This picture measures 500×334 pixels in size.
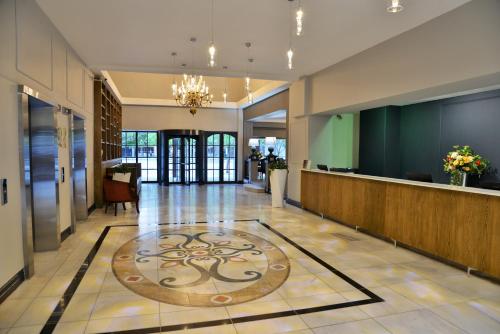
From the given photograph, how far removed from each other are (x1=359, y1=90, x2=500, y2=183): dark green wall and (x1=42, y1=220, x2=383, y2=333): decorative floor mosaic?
16.1ft

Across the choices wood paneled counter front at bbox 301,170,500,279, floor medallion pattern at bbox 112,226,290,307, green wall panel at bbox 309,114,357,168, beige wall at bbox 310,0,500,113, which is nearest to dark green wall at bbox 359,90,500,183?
green wall panel at bbox 309,114,357,168

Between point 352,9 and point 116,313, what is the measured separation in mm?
4553

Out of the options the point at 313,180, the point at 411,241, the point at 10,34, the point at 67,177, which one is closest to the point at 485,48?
the point at 411,241

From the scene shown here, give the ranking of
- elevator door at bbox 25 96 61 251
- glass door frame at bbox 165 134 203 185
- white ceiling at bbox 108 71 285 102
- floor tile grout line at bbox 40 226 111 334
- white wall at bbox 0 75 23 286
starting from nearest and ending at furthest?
1. floor tile grout line at bbox 40 226 111 334
2. white wall at bbox 0 75 23 286
3. elevator door at bbox 25 96 61 251
4. white ceiling at bbox 108 71 285 102
5. glass door frame at bbox 165 134 203 185

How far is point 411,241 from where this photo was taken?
15.7 ft

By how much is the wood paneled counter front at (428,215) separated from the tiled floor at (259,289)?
25 centimetres

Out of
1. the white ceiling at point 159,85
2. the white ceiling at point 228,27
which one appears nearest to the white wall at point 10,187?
the white ceiling at point 228,27

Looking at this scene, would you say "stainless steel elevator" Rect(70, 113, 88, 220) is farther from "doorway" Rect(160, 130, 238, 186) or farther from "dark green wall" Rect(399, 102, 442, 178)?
"dark green wall" Rect(399, 102, 442, 178)

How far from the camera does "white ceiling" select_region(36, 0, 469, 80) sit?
4.27 metres

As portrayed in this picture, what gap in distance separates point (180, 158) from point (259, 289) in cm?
1073

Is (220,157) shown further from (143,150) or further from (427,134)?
(427,134)

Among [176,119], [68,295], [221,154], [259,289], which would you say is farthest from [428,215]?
[176,119]

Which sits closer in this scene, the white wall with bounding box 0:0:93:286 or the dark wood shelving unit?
the white wall with bounding box 0:0:93:286

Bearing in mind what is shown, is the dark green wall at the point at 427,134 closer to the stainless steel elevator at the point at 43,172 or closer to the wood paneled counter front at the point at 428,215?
the wood paneled counter front at the point at 428,215
